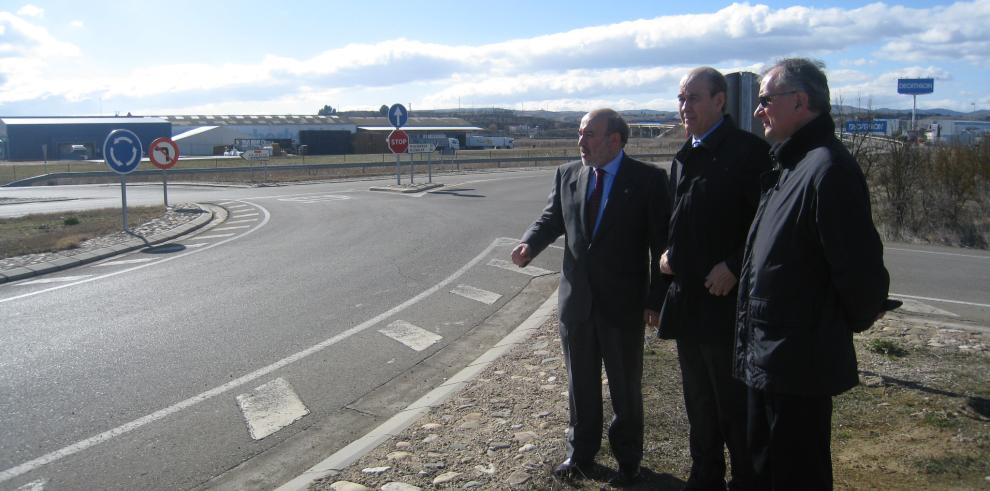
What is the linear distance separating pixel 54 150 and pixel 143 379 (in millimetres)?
82067

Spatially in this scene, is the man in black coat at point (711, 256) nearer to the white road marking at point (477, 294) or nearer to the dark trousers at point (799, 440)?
the dark trousers at point (799, 440)

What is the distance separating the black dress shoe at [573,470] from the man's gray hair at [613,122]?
1691 mm

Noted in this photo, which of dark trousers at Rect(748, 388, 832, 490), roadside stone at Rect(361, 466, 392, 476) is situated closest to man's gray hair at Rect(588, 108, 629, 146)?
dark trousers at Rect(748, 388, 832, 490)

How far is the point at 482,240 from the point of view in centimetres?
1441

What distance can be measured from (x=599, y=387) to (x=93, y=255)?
11.0 metres

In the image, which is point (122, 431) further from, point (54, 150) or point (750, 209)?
point (54, 150)

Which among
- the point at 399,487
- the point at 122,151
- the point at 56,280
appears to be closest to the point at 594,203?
the point at 399,487

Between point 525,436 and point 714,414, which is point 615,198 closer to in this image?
point 714,414

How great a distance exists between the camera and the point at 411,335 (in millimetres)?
7910

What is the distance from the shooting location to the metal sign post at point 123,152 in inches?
620

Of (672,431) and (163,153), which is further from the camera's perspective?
(163,153)

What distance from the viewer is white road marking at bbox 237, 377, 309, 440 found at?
215 inches

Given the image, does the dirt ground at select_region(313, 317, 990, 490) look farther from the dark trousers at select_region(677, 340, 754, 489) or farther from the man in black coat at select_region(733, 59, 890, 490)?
the man in black coat at select_region(733, 59, 890, 490)

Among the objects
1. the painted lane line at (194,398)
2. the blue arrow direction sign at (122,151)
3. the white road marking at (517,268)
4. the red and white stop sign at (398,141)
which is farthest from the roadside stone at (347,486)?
the red and white stop sign at (398,141)
